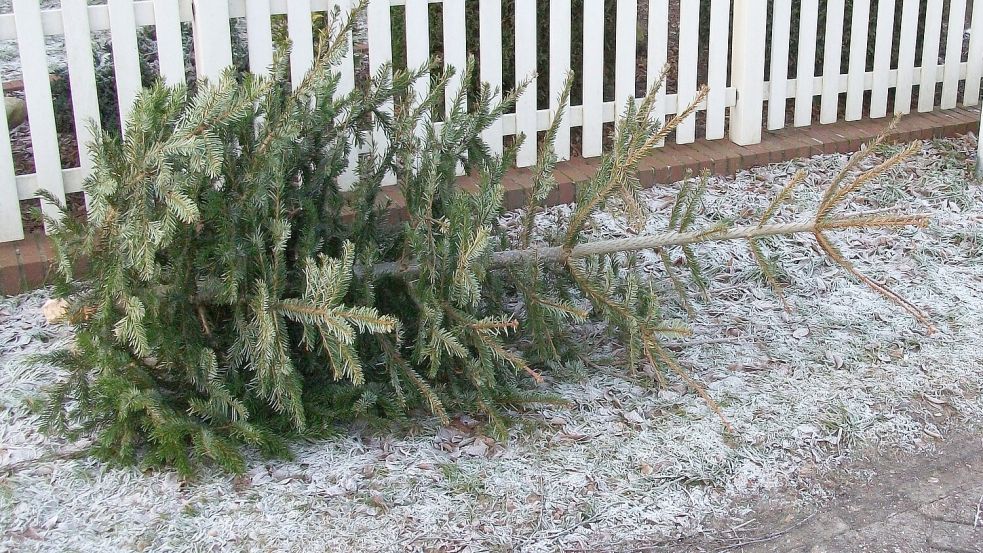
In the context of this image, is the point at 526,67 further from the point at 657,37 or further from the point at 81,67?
the point at 81,67

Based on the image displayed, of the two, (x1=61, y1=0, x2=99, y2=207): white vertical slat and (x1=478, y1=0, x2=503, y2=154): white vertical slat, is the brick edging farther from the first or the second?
(x1=61, y1=0, x2=99, y2=207): white vertical slat

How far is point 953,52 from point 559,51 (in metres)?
2.56

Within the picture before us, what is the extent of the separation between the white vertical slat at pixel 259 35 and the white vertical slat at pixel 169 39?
295mm

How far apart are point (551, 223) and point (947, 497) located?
221 cm

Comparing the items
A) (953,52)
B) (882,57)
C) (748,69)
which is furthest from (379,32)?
(953,52)

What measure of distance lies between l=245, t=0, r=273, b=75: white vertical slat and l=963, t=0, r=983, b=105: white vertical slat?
4.09m

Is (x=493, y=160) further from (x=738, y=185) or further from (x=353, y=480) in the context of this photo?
(x=738, y=185)

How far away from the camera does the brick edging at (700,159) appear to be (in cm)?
459

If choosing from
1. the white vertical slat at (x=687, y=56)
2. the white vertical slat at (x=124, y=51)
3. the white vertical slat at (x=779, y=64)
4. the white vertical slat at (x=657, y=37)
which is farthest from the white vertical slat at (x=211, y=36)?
the white vertical slat at (x=779, y=64)

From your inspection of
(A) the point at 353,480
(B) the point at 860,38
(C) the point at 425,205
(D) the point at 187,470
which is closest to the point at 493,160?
(C) the point at 425,205

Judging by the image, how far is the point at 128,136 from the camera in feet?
11.2

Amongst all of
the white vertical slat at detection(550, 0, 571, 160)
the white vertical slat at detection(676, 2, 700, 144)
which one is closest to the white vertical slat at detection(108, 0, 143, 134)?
the white vertical slat at detection(550, 0, 571, 160)

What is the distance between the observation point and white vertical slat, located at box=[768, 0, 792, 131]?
234 inches

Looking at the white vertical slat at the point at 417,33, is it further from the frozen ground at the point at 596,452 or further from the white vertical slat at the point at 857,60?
the white vertical slat at the point at 857,60
